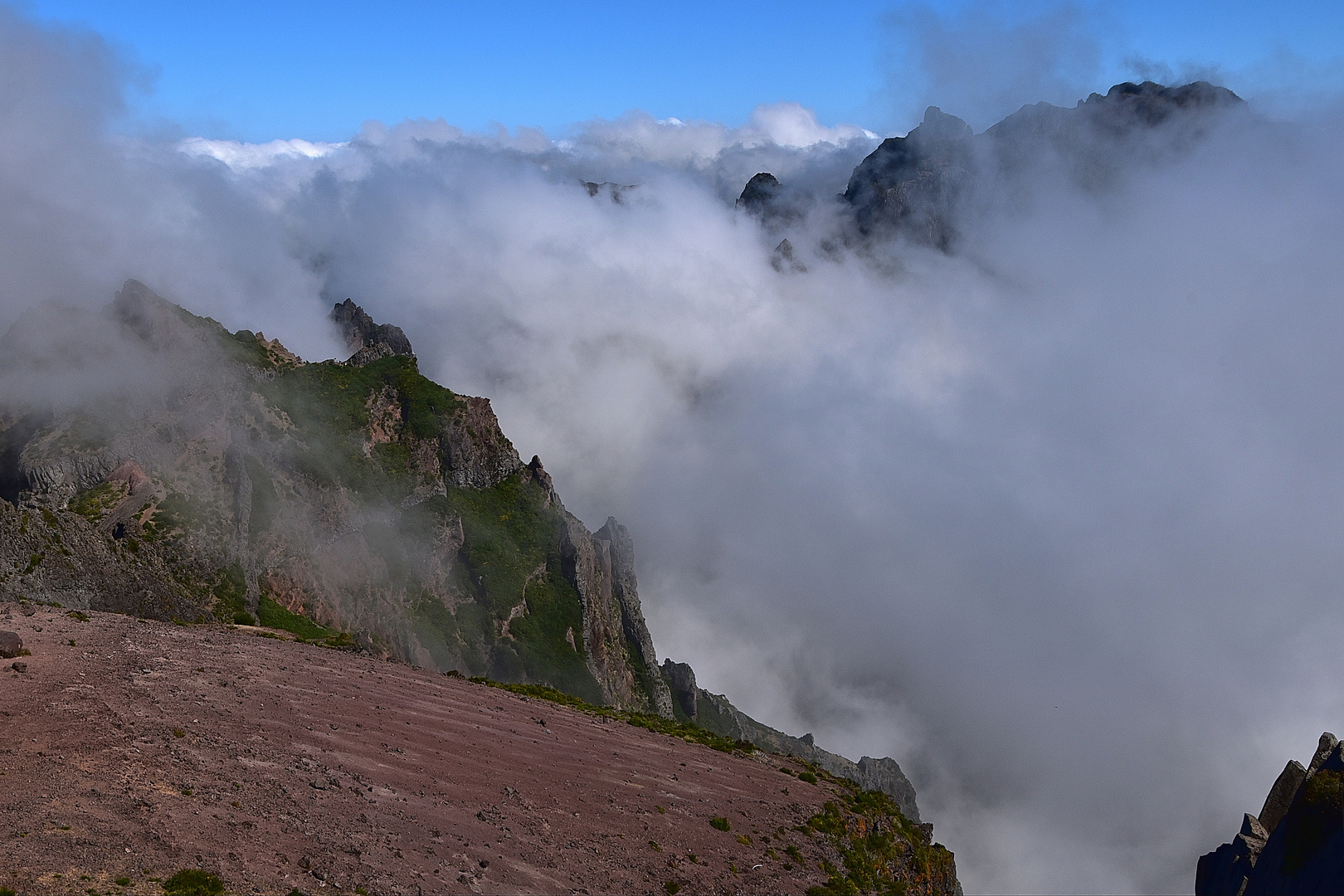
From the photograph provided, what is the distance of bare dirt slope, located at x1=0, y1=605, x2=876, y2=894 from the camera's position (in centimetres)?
2302

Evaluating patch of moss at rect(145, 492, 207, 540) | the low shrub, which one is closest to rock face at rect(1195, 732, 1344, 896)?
the low shrub

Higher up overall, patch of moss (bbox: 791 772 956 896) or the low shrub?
patch of moss (bbox: 791 772 956 896)

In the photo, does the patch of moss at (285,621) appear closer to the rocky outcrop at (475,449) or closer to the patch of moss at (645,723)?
the patch of moss at (645,723)

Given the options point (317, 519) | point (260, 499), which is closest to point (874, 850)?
point (260, 499)

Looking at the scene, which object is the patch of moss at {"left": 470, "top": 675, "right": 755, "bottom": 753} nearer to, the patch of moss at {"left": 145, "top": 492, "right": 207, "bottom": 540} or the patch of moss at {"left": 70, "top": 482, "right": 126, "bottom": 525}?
the patch of moss at {"left": 145, "top": 492, "right": 207, "bottom": 540}

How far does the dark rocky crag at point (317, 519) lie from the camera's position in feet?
231

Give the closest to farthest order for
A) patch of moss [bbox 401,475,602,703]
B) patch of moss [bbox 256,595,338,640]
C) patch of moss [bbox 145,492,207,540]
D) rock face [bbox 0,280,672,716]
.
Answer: rock face [bbox 0,280,672,716] → patch of moss [bbox 145,492,207,540] → patch of moss [bbox 256,595,338,640] → patch of moss [bbox 401,475,602,703]

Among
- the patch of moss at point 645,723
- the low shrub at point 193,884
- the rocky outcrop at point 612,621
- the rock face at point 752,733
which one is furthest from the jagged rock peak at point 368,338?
the low shrub at point 193,884

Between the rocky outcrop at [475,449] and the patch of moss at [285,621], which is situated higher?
the rocky outcrop at [475,449]

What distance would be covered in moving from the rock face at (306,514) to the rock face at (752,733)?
828cm

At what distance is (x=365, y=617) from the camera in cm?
9325

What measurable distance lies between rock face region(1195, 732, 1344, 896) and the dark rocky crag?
44.6 metres

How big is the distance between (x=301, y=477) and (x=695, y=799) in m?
71.2

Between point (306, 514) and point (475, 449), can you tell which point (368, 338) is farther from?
point (306, 514)
